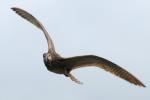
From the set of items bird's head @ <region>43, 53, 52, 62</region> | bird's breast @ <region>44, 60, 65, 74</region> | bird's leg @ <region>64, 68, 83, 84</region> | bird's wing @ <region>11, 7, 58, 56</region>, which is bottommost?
bird's leg @ <region>64, 68, 83, 84</region>

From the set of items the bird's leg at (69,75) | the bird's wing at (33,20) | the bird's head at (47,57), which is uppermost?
the bird's wing at (33,20)

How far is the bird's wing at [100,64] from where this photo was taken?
11656 millimetres

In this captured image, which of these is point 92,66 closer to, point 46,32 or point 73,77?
point 73,77

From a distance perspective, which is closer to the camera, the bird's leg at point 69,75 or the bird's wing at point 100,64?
the bird's wing at point 100,64

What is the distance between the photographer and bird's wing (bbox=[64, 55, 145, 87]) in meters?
11.7

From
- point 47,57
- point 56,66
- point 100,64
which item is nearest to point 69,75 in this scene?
point 56,66

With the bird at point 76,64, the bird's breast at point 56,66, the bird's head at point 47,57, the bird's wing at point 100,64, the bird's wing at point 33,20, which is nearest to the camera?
the bird's wing at point 100,64

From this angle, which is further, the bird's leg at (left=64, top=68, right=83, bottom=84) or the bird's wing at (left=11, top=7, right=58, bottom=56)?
the bird's wing at (left=11, top=7, right=58, bottom=56)

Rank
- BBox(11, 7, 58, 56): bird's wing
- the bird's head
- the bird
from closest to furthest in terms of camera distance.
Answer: the bird, the bird's head, BBox(11, 7, 58, 56): bird's wing

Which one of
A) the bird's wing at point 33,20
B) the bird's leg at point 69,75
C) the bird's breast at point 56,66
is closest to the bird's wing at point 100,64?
the bird's leg at point 69,75

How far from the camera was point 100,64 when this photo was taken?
12742mm

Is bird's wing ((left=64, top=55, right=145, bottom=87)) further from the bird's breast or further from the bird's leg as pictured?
the bird's breast

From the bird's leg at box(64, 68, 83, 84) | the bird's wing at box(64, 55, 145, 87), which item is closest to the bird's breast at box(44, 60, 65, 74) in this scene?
the bird's leg at box(64, 68, 83, 84)

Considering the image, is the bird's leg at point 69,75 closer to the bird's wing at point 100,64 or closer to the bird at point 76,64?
the bird at point 76,64
